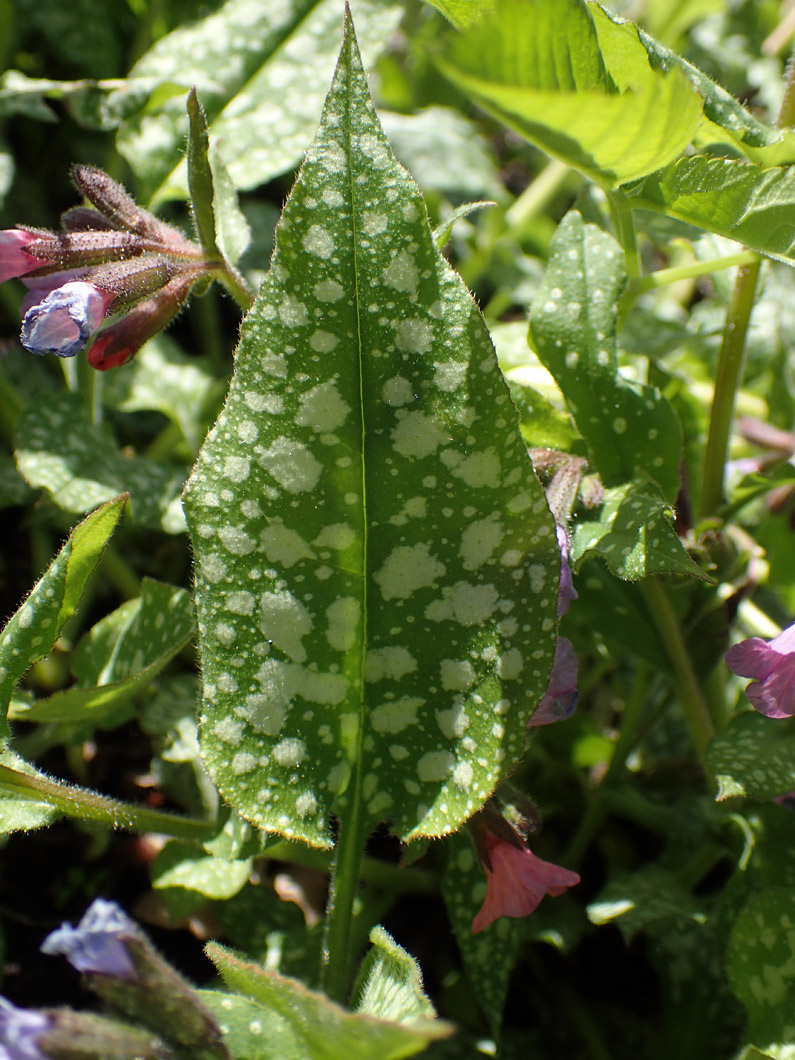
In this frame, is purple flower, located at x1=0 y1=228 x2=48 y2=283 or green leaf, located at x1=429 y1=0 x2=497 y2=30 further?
purple flower, located at x1=0 y1=228 x2=48 y2=283

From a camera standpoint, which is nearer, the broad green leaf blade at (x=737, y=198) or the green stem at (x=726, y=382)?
the broad green leaf blade at (x=737, y=198)

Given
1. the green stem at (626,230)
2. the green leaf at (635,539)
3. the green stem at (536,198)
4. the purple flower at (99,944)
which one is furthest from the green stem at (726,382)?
the green stem at (536,198)

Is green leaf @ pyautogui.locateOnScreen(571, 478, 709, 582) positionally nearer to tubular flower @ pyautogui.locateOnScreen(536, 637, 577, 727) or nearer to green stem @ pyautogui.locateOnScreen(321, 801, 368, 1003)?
tubular flower @ pyautogui.locateOnScreen(536, 637, 577, 727)

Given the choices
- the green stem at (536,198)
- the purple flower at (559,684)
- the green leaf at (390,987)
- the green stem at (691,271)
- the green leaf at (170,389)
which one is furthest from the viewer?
the green stem at (536,198)

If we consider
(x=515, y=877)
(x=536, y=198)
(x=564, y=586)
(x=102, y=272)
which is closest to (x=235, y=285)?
(x=102, y=272)

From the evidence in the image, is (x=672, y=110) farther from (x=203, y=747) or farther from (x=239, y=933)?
(x=239, y=933)

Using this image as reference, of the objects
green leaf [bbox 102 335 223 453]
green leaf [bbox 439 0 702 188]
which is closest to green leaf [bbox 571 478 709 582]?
green leaf [bbox 439 0 702 188]

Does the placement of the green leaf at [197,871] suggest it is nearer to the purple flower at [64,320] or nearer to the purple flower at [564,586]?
the purple flower at [564,586]
